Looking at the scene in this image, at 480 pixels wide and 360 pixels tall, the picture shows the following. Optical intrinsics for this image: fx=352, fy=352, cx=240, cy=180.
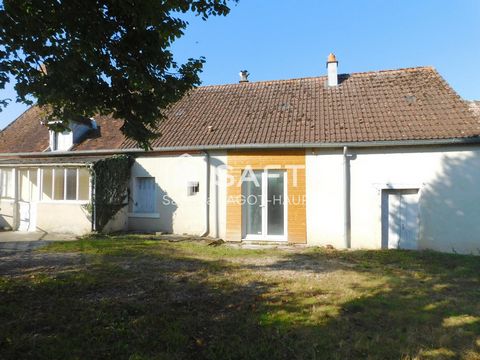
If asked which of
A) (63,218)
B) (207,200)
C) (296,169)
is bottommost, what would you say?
(63,218)

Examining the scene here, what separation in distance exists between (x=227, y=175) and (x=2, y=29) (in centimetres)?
836

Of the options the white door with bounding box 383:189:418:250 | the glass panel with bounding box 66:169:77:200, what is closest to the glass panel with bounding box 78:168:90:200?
the glass panel with bounding box 66:169:77:200

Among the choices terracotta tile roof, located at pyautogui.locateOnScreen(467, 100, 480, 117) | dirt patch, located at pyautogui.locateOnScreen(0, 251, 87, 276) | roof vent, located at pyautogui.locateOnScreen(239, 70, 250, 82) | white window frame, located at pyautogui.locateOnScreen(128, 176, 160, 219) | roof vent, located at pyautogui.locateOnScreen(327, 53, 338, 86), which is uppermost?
roof vent, located at pyautogui.locateOnScreen(239, 70, 250, 82)

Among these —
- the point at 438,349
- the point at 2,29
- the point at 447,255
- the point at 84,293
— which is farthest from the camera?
the point at 447,255

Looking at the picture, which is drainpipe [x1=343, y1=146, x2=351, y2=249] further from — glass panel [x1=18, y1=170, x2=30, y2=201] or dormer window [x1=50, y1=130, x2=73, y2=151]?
glass panel [x1=18, y1=170, x2=30, y2=201]

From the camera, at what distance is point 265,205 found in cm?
1201

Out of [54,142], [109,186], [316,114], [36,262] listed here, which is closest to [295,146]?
[316,114]

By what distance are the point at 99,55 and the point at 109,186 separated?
27.2 feet

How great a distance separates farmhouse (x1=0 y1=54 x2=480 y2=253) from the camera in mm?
10531

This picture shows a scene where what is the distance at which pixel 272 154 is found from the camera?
1193cm

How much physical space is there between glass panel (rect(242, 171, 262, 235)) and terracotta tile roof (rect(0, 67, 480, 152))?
1329 millimetres

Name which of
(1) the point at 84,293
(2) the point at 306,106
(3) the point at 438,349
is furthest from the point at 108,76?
(2) the point at 306,106

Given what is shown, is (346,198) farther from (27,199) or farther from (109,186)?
(27,199)

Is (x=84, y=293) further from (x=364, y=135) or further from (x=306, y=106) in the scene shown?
(x=306, y=106)
